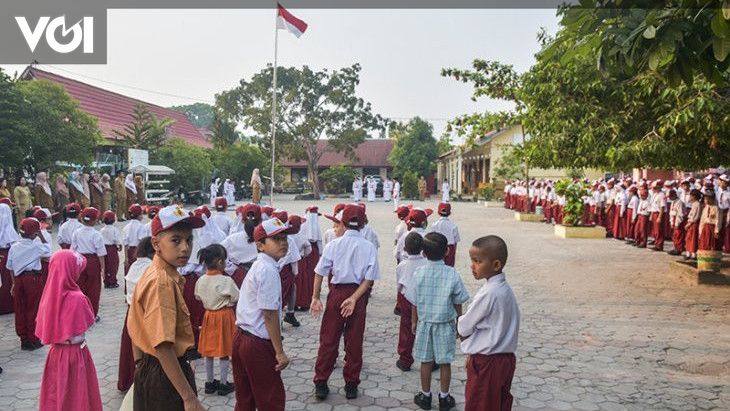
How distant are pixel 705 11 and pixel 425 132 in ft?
129

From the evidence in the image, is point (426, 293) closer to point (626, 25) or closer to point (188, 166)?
point (626, 25)

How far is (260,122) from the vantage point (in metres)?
34.4

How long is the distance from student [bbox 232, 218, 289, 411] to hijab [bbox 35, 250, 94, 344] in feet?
4.09

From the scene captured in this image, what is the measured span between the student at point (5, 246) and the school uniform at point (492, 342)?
6622 mm

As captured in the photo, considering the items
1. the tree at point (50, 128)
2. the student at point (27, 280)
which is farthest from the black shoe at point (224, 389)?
the tree at point (50, 128)

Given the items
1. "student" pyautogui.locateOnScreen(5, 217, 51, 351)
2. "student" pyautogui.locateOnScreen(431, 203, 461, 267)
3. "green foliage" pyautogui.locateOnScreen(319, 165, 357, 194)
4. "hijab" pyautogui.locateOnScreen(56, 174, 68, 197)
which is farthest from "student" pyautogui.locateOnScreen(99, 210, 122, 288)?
"green foliage" pyautogui.locateOnScreen(319, 165, 357, 194)

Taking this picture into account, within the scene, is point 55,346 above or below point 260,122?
below

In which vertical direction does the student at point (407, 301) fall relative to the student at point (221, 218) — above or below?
below

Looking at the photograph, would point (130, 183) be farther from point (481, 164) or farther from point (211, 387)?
point (481, 164)

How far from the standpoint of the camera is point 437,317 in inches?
178

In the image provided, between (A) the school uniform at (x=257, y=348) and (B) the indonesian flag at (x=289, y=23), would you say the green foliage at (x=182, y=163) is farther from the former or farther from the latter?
(A) the school uniform at (x=257, y=348)

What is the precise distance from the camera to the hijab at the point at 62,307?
3801mm

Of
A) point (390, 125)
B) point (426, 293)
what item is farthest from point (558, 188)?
point (390, 125)

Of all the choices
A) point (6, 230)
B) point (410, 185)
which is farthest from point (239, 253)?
point (410, 185)
